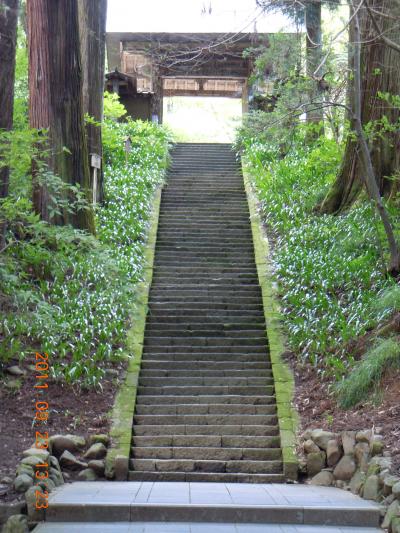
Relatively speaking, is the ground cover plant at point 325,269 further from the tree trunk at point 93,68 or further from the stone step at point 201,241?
the tree trunk at point 93,68

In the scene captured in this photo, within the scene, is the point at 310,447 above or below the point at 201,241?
below

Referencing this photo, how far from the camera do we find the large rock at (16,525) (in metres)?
5.14

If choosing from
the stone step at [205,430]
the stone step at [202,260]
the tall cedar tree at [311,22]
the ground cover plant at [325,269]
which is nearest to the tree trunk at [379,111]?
the ground cover plant at [325,269]

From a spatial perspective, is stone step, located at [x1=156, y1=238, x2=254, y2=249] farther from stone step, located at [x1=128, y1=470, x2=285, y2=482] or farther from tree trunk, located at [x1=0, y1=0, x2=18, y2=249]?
stone step, located at [x1=128, y1=470, x2=285, y2=482]

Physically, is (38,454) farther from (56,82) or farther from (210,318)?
(56,82)

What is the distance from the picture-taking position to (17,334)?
27.7 ft

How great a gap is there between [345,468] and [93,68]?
1120cm

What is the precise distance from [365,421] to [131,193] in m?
9.75

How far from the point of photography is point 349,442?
21.4ft

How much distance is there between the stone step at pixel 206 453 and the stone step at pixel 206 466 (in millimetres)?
154

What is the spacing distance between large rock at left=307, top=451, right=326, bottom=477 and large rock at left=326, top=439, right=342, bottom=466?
0.09 metres

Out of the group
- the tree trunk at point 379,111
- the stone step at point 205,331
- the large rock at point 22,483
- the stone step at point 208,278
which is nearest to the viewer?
the large rock at point 22,483

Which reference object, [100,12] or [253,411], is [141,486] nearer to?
[253,411]

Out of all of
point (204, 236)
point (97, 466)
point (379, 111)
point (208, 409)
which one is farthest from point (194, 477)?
point (379, 111)
